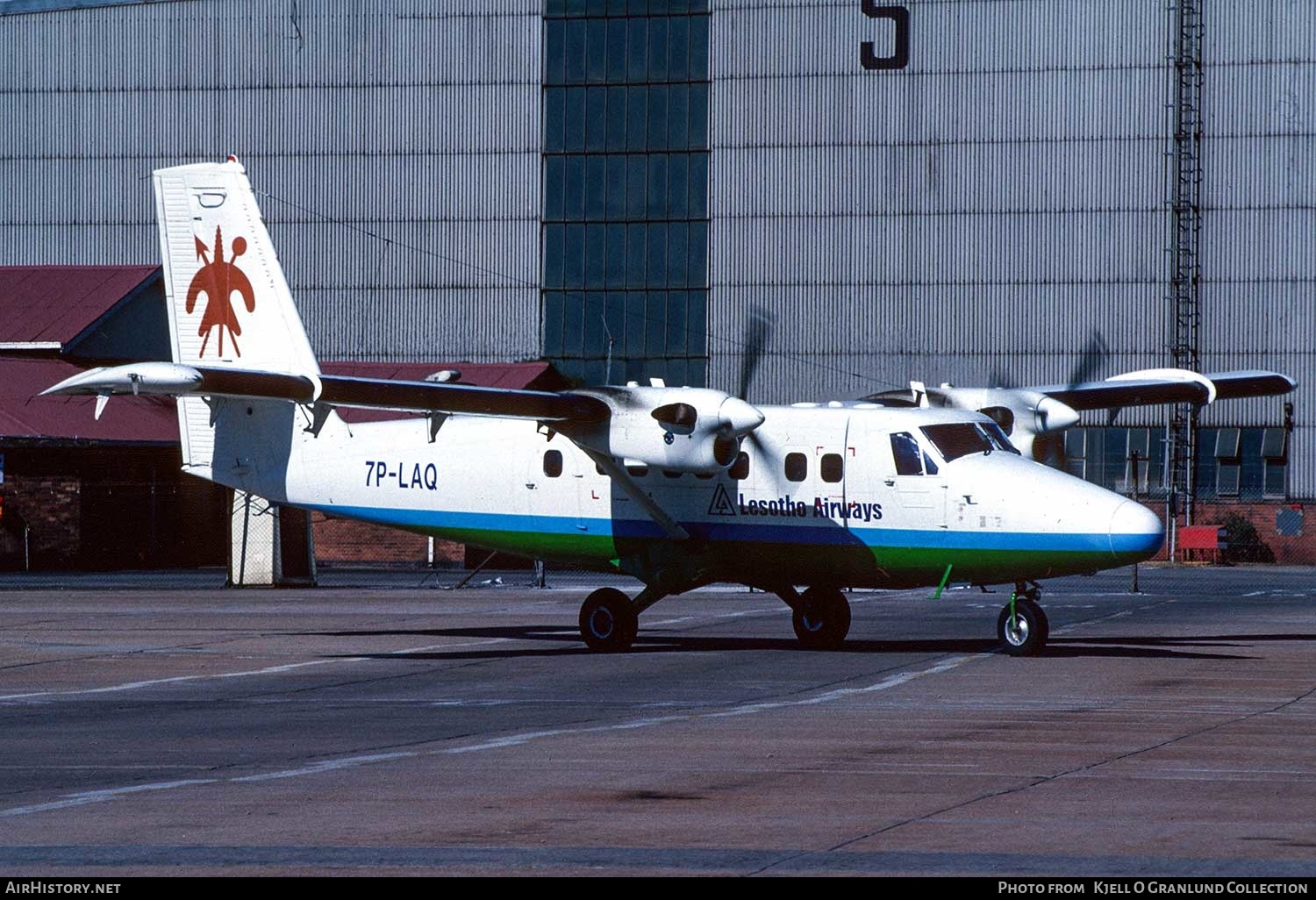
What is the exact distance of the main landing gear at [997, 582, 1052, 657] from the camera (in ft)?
80.4

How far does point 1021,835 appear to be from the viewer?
10969mm

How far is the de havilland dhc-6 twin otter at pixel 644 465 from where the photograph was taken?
78.7ft

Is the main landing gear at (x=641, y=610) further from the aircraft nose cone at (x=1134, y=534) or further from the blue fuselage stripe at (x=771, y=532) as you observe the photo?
the aircraft nose cone at (x=1134, y=534)

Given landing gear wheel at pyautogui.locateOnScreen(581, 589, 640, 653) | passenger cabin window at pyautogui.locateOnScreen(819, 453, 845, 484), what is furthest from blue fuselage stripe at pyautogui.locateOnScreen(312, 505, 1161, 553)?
landing gear wheel at pyautogui.locateOnScreen(581, 589, 640, 653)

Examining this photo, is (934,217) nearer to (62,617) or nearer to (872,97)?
(872,97)

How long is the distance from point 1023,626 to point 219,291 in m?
13.3

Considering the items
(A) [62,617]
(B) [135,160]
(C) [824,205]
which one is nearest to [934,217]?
(C) [824,205]

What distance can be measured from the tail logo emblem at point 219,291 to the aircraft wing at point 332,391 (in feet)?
15.6

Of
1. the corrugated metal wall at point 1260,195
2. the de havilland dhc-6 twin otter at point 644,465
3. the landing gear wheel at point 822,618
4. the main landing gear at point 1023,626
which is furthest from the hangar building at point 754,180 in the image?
the main landing gear at point 1023,626

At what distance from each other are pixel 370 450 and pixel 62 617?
998 centimetres

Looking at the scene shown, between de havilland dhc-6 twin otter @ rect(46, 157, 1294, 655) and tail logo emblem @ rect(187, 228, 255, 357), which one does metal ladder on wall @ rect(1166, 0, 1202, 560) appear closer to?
de havilland dhc-6 twin otter @ rect(46, 157, 1294, 655)

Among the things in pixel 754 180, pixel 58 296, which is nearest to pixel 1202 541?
pixel 754 180

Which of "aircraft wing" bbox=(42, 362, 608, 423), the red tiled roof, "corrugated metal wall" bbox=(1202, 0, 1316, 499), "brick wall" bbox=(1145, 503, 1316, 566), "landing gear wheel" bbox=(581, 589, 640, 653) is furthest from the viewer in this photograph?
"corrugated metal wall" bbox=(1202, 0, 1316, 499)

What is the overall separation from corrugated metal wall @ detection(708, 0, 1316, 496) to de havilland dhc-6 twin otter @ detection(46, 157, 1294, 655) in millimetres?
36125
